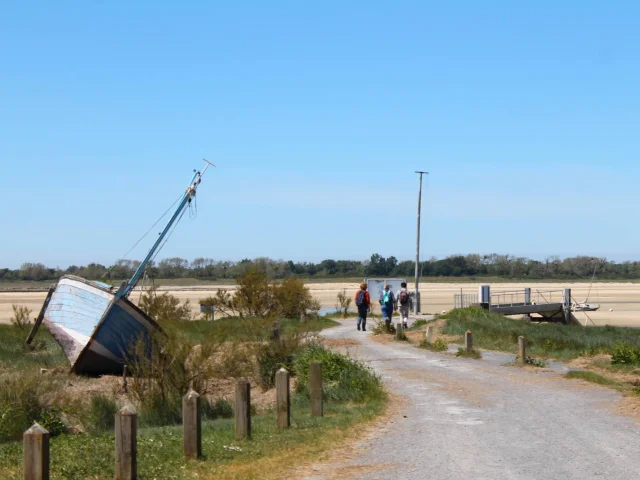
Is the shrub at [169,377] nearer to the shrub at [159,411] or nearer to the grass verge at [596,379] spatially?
the shrub at [159,411]

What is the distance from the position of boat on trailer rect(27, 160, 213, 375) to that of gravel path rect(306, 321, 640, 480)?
7562 mm

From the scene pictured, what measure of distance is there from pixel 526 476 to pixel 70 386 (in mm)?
14225

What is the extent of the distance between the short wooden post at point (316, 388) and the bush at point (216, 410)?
2.67 m

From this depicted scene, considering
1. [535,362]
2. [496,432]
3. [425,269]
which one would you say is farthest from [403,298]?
[425,269]

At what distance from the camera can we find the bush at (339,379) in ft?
49.6

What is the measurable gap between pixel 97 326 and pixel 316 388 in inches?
450

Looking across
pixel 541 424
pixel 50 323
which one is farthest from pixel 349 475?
pixel 50 323

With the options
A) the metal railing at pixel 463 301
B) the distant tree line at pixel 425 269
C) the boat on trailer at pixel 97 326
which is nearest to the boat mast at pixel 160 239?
the boat on trailer at pixel 97 326

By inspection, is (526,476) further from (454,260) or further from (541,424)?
(454,260)

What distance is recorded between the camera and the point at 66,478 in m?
9.53

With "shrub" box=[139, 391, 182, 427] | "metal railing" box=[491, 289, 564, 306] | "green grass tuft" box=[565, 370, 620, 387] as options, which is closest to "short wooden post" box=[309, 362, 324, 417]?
"shrub" box=[139, 391, 182, 427]

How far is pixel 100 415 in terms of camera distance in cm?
1538

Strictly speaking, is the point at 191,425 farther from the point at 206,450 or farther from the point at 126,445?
the point at 126,445

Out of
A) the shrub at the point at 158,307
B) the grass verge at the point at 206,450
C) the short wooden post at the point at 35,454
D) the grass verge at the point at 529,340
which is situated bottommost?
the grass verge at the point at 206,450
